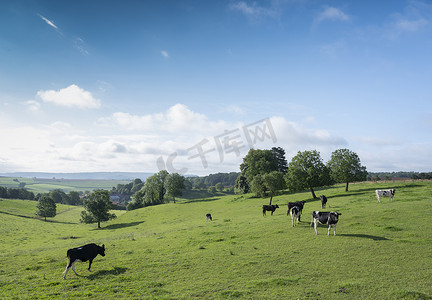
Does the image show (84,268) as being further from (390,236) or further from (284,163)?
(284,163)

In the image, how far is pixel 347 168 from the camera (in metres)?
42.0

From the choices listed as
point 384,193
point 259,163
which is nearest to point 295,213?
point 384,193

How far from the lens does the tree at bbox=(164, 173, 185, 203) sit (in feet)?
243

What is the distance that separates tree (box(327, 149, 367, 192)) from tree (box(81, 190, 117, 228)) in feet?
156

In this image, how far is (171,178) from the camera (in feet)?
248

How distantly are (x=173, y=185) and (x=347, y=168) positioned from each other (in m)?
49.3

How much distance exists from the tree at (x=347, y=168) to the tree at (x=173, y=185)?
46054mm

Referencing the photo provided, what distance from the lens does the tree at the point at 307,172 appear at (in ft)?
133

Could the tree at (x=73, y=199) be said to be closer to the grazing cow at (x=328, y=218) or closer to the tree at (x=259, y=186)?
the tree at (x=259, y=186)

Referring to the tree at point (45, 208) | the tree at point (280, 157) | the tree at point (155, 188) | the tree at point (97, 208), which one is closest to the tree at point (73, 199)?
the tree at point (45, 208)

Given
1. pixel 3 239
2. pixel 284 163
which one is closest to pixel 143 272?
pixel 3 239

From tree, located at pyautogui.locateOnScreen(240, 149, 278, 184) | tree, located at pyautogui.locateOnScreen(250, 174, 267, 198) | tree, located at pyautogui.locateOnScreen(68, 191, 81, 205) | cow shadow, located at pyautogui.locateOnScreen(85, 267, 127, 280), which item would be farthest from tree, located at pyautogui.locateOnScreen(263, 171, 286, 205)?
tree, located at pyautogui.locateOnScreen(68, 191, 81, 205)

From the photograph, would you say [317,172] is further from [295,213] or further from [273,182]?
[295,213]

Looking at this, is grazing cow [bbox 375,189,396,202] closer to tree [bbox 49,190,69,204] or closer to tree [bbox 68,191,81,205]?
tree [bbox 68,191,81,205]
